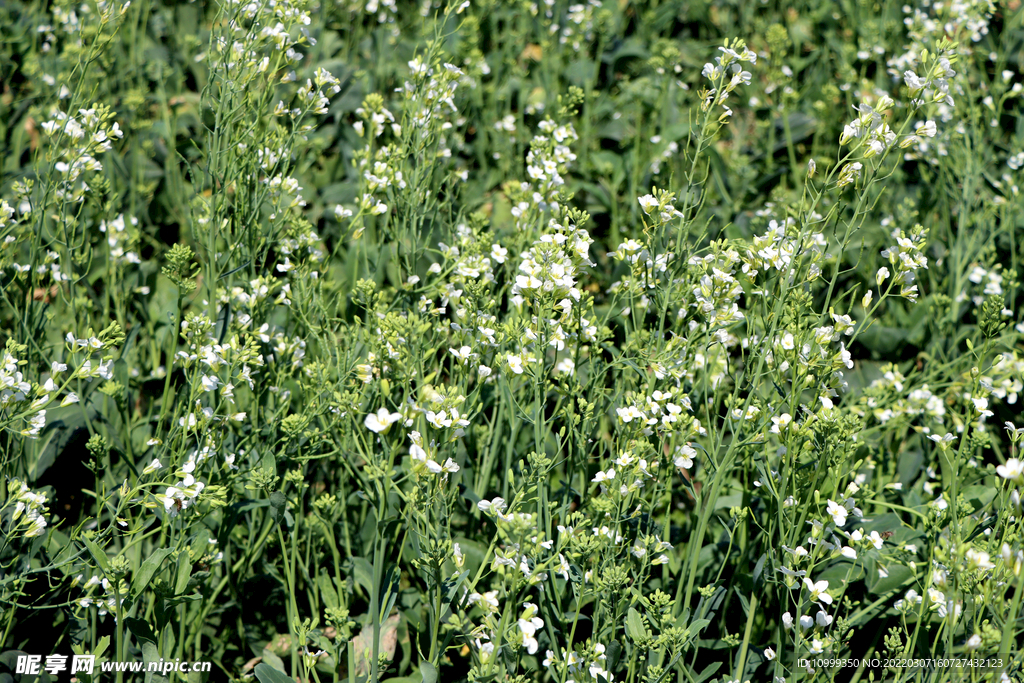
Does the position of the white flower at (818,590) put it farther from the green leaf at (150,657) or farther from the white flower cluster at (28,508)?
the white flower cluster at (28,508)

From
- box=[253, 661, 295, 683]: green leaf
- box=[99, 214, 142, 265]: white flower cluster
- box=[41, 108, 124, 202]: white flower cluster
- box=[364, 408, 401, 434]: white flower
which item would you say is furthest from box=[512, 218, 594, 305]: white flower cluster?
box=[99, 214, 142, 265]: white flower cluster

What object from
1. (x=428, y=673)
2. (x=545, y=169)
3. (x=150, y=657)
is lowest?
(x=150, y=657)

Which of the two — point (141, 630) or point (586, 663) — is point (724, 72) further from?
point (141, 630)

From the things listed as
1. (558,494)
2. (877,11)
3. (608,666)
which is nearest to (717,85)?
(558,494)

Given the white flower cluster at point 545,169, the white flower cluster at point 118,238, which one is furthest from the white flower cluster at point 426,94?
the white flower cluster at point 118,238

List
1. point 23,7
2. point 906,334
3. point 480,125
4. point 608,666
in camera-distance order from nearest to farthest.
A: point 608,666, point 906,334, point 480,125, point 23,7

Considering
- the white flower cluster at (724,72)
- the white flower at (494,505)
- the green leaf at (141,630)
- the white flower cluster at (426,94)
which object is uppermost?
the white flower cluster at (724,72)

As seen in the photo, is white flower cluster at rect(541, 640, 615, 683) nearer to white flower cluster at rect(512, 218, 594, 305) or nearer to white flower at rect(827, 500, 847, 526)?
white flower at rect(827, 500, 847, 526)

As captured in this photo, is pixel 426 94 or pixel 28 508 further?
pixel 426 94

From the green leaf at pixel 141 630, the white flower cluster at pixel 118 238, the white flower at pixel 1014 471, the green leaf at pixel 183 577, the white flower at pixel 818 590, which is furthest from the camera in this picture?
the white flower cluster at pixel 118 238

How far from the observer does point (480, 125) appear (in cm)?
390

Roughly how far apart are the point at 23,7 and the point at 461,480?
422 centimetres

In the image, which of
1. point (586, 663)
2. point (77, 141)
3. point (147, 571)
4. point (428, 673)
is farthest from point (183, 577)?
point (77, 141)

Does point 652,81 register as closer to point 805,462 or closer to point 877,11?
point 877,11
